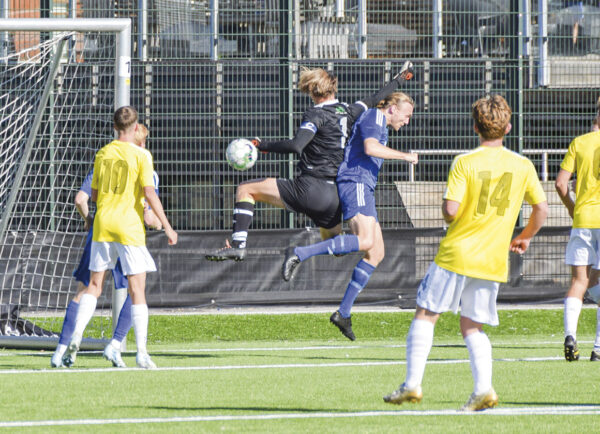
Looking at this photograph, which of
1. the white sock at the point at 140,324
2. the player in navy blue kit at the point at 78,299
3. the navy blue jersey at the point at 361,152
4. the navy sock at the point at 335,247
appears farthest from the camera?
the navy blue jersey at the point at 361,152

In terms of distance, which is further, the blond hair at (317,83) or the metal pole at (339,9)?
the metal pole at (339,9)

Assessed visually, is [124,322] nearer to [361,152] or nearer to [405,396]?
[361,152]

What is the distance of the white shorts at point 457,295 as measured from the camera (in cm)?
608

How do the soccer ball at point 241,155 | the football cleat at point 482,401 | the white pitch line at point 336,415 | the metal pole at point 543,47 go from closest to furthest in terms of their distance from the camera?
1. the white pitch line at point 336,415
2. the football cleat at point 482,401
3. the soccer ball at point 241,155
4. the metal pole at point 543,47

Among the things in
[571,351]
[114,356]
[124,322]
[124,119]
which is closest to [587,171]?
[571,351]

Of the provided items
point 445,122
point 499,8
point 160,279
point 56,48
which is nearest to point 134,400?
point 56,48

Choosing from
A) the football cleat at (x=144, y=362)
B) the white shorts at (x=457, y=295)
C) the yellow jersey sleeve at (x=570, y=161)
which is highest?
the yellow jersey sleeve at (x=570, y=161)

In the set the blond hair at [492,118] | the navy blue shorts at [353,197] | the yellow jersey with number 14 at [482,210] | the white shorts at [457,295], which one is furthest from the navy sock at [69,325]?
the blond hair at [492,118]

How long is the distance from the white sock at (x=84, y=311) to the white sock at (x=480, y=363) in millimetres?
3697

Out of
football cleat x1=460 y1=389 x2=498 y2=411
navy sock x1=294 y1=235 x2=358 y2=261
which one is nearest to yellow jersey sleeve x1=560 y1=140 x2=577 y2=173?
navy sock x1=294 y1=235 x2=358 y2=261

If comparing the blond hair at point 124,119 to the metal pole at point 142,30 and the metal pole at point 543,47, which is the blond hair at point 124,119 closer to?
the metal pole at point 142,30

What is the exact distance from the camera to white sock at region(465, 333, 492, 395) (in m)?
5.99

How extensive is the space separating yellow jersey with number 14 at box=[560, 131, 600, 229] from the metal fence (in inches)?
239

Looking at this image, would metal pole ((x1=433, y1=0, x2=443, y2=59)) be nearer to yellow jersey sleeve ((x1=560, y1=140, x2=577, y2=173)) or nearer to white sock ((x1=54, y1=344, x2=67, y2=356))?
yellow jersey sleeve ((x1=560, y1=140, x2=577, y2=173))
